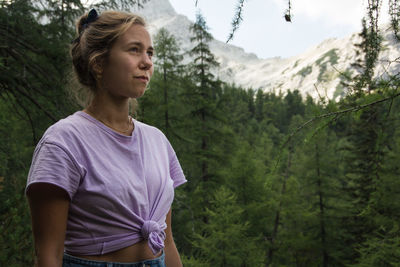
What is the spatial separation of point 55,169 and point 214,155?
15017 millimetres

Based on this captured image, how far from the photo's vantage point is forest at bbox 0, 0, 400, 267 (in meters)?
3.13

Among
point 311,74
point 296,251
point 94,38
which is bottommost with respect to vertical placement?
point 296,251

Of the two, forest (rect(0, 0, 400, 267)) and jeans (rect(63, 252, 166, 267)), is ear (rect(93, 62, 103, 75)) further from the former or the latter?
jeans (rect(63, 252, 166, 267))

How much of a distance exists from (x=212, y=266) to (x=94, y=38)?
1363cm

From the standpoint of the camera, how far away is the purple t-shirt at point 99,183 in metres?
1.16

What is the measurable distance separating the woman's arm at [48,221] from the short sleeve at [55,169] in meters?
0.03

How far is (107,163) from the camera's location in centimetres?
126

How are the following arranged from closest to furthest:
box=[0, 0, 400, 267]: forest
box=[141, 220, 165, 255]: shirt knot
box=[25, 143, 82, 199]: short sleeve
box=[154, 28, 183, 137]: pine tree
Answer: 1. box=[25, 143, 82, 199]: short sleeve
2. box=[141, 220, 165, 255]: shirt knot
3. box=[0, 0, 400, 267]: forest
4. box=[154, 28, 183, 137]: pine tree

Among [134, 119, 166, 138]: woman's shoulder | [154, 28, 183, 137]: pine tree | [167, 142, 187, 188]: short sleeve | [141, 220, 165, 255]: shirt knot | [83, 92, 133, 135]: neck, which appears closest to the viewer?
[141, 220, 165, 255]: shirt knot

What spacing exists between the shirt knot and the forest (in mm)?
841

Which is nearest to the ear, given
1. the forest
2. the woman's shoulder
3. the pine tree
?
the woman's shoulder

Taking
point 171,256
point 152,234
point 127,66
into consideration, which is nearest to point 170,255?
point 171,256

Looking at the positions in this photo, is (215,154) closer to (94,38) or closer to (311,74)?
(94,38)

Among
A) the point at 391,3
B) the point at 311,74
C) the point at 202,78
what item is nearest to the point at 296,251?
the point at 202,78
